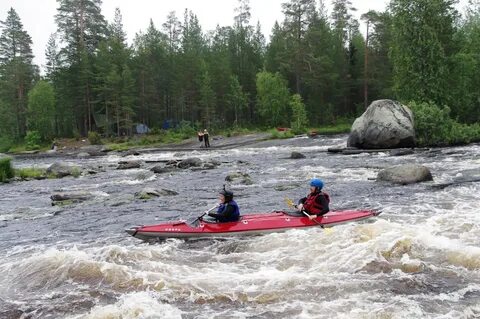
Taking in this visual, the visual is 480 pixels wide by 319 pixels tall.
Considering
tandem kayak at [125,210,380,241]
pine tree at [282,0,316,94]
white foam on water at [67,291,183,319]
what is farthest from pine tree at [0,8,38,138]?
white foam on water at [67,291,183,319]

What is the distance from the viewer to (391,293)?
25.1 ft

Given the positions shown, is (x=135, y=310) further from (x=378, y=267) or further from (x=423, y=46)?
(x=423, y=46)

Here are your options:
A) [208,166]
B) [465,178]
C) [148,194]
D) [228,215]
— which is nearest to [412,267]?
[228,215]

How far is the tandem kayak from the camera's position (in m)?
11.4

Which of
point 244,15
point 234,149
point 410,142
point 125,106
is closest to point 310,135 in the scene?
point 234,149

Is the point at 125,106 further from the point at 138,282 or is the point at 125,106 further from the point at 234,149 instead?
the point at 138,282

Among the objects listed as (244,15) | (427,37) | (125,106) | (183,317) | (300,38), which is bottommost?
(183,317)

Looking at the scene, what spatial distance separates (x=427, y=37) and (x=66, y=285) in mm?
35065

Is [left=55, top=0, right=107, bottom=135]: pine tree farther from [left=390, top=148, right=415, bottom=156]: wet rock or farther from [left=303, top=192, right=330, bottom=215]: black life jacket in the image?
[left=303, top=192, right=330, bottom=215]: black life jacket

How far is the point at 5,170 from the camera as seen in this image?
24.1 m

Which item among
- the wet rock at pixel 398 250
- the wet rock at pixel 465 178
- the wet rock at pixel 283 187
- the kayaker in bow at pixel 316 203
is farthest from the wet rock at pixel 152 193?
the wet rock at pixel 398 250

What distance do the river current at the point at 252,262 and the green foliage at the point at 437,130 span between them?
12217 millimetres

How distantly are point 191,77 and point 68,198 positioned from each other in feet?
134

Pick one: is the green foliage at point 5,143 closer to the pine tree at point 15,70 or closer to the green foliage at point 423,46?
the pine tree at point 15,70
